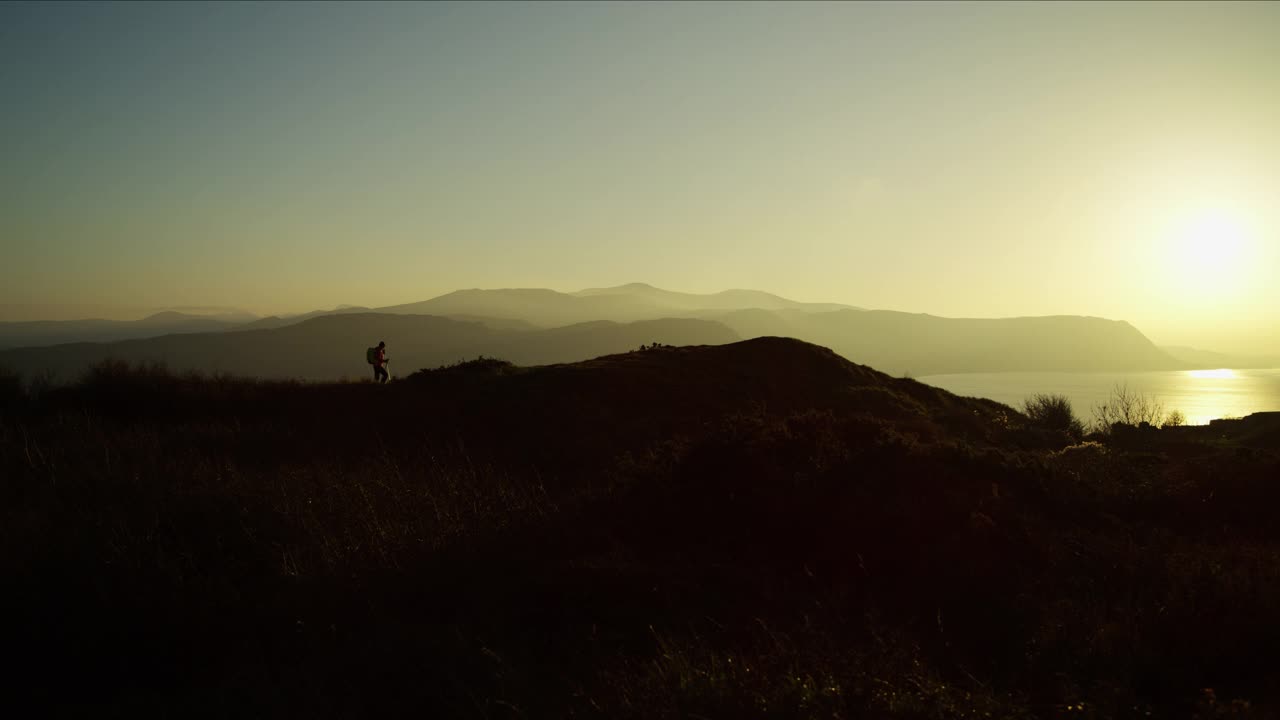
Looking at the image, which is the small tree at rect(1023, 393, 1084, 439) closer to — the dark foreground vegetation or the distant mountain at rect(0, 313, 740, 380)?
the dark foreground vegetation

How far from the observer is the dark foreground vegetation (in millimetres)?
4445

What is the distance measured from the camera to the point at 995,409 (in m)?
24.9

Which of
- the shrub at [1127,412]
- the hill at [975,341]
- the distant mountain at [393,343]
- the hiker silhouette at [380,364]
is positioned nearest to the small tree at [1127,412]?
the shrub at [1127,412]

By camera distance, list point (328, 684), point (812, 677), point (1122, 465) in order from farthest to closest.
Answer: point (1122, 465) < point (328, 684) < point (812, 677)

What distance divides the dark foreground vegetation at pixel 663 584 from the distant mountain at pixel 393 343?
Answer: 330ft

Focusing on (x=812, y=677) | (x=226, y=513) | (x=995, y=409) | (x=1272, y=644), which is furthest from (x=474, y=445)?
(x=995, y=409)

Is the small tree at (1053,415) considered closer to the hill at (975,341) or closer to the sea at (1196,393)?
the sea at (1196,393)

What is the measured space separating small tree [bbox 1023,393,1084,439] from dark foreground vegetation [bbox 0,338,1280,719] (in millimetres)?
13119

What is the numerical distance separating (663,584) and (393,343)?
152437mm

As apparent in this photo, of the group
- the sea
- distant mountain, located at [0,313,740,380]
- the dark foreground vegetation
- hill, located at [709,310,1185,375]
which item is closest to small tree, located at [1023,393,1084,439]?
the sea

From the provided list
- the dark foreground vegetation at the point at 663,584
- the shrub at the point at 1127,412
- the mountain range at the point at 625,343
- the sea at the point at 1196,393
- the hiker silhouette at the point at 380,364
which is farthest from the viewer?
the mountain range at the point at 625,343

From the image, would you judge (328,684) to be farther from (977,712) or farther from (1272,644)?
(1272,644)

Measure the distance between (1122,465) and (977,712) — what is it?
11018 mm

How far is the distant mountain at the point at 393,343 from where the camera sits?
119 m
